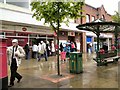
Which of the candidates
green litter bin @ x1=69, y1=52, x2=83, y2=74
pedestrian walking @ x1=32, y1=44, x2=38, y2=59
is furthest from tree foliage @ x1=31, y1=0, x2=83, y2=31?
pedestrian walking @ x1=32, y1=44, x2=38, y2=59

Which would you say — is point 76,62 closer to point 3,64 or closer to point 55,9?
point 55,9

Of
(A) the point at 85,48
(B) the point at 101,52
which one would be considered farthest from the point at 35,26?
(A) the point at 85,48

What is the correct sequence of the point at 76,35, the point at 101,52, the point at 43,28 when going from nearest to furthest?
the point at 101,52, the point at 43,28, the point at 76,35

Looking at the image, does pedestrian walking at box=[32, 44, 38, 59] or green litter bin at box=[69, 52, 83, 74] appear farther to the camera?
pedestrian walking at box=[32, 44, 38, 59]

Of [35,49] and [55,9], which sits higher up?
[55,9]

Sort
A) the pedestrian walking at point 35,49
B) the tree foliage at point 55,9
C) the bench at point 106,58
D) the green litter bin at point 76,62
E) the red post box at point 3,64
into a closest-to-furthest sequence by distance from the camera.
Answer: the red post box at point 3,64 < the tree foliage at point 55,9 < the green litter bin at point 76,62 < the bench at point 106,58 < the pedestrian walking at point 35,49

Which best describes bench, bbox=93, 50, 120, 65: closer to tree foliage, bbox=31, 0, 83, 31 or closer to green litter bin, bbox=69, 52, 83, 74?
green litter bin, bbox=69, 52, 83, 74

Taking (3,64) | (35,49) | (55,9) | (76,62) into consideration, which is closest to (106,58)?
(76,62)

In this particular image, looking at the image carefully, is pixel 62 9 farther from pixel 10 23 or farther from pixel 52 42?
pixel 52 42

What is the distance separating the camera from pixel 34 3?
9.09 meters

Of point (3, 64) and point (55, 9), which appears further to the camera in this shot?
point (55, 9)

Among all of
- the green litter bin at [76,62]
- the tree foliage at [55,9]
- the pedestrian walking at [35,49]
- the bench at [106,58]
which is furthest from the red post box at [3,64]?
the pedestrian walking at [35,49]

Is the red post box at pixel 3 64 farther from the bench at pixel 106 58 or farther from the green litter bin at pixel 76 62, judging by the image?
the bench at pixel 106 58

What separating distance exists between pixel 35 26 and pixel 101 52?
7.78m
